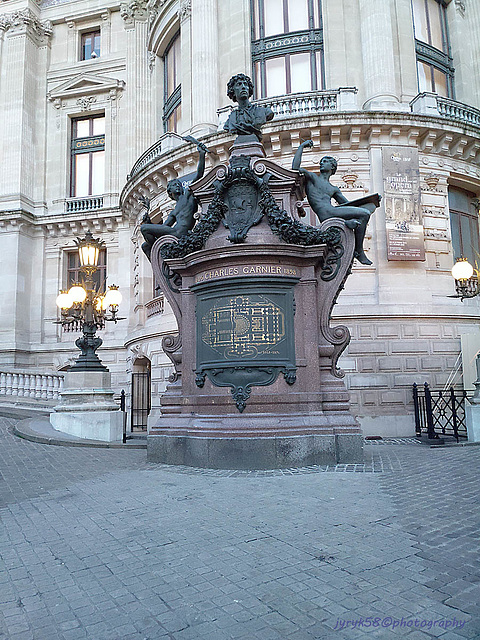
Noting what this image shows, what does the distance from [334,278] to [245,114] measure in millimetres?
3771

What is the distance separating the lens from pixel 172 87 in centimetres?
2605

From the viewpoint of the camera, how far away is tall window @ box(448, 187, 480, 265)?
65.8ft

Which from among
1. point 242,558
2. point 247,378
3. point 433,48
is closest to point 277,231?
point 247,378

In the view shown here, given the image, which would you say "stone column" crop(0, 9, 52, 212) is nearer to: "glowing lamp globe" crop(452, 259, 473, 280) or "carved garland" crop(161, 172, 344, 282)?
"carved garland" crop(161, 172, 344, 282)

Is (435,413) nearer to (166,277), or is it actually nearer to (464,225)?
(464,225)

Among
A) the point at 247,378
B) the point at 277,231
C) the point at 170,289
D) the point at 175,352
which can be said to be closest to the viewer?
the point at 247,378

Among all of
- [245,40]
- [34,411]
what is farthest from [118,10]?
[34,411]

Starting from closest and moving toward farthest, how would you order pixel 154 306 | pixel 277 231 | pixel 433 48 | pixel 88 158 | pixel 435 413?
1. pixel 277 231
2. pixel 435 413
3. pixel 433 48
4. pixel 154 306
5. pixel 88 158

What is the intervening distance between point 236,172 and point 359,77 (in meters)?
14.4

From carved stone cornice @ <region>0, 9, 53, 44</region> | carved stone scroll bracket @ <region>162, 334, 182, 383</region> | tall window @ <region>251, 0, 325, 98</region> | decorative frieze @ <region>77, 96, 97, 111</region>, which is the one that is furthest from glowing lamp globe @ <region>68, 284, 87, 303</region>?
carved stone cornice @ <region>0, 9, 53, 44</region>

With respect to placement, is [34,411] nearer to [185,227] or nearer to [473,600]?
[185,227]

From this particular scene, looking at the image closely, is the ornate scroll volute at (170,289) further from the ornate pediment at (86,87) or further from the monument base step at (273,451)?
the ornate pediment at (86,87)

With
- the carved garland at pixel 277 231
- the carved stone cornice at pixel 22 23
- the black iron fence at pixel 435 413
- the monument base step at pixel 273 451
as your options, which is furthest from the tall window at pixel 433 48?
the carved stone cornice at pixel 22 23

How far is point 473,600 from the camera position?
3.07m
